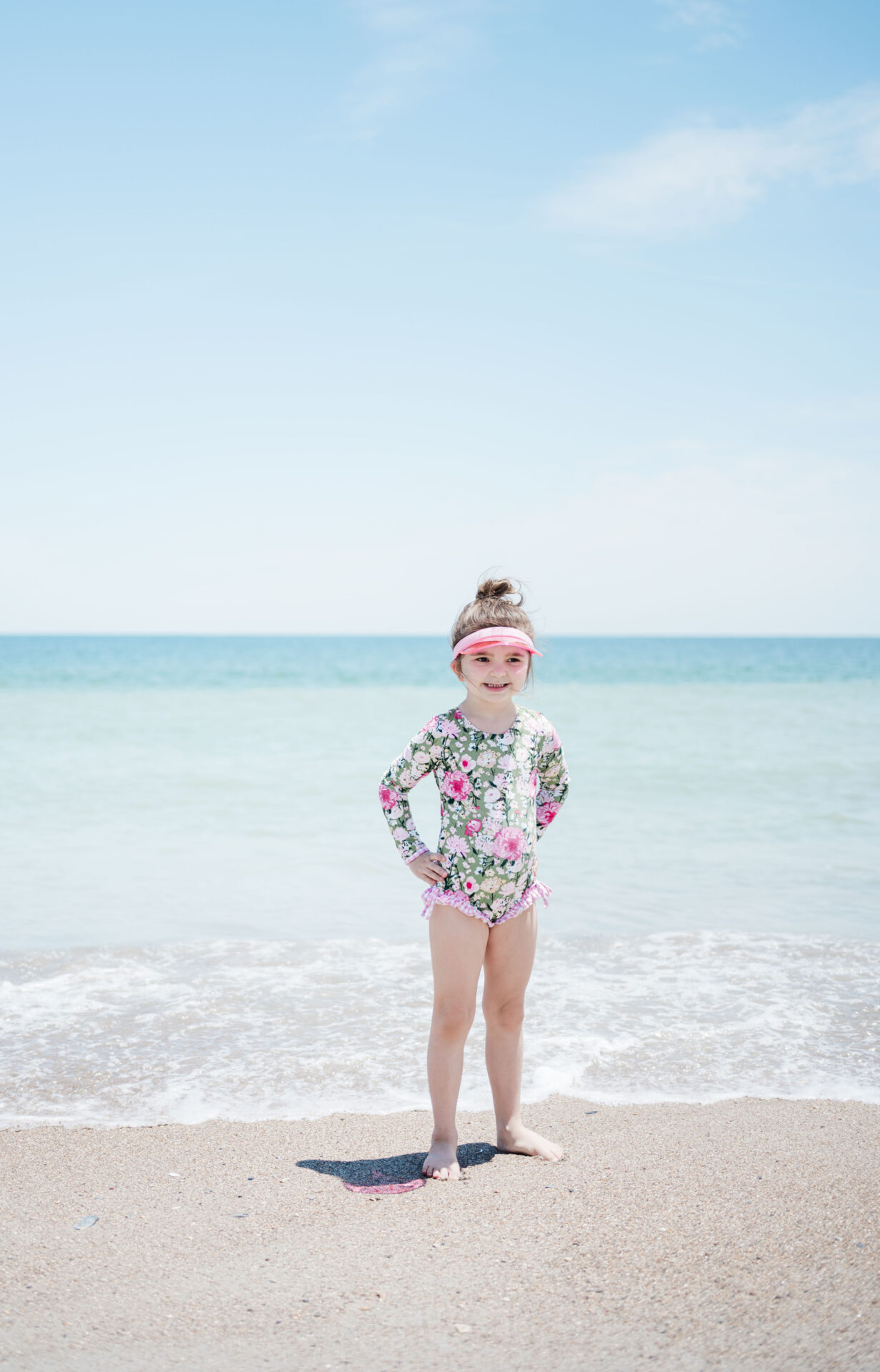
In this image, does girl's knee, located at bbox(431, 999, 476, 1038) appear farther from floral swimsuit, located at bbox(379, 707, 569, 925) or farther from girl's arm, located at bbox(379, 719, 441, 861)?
girl's arm, located at bbox(379, 719, 441, 861)

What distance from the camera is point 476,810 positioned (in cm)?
298

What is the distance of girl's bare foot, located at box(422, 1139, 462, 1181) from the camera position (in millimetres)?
2914

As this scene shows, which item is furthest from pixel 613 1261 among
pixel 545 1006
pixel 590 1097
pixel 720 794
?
pixel 720 794

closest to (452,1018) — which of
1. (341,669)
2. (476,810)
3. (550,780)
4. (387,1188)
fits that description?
(387,1188)

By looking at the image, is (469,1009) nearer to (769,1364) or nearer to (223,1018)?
(769,1364)

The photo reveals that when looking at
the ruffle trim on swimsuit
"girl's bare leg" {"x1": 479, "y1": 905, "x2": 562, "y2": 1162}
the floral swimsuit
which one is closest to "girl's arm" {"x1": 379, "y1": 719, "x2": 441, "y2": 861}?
the floral swimsuit

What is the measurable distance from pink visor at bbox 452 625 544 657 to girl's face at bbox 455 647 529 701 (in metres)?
0.02

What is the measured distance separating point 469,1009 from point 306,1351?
3.58 ft

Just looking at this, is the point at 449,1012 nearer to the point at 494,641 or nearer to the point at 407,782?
the point at 407,782

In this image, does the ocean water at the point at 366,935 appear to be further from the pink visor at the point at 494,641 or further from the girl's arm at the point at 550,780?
the pink visor at the point at 494,641

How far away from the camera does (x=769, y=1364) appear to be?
1.94 m

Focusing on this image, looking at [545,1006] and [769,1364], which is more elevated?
[769,1364]

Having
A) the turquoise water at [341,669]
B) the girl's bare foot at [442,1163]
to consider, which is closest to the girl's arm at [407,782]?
the girl's bare foot at [442,1163]

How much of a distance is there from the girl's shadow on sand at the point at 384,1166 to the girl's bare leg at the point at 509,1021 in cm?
12
